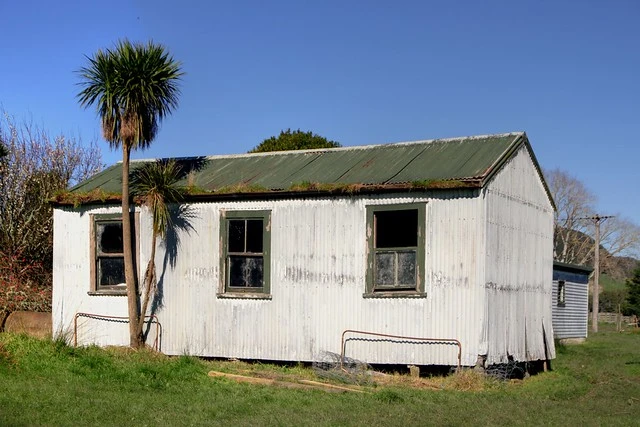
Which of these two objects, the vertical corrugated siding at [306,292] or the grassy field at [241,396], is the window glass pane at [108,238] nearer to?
the vertical corrugated siding at [306,292]

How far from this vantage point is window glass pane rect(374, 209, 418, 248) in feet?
60.1

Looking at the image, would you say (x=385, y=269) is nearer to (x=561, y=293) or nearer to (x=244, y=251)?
(x=244, y=251)

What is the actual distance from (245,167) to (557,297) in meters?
15.8

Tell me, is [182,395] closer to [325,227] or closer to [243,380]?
[243,380]

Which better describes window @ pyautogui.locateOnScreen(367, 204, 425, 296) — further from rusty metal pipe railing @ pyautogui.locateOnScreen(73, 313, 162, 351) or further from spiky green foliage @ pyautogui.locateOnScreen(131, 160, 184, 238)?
rusty metal pipe railing @ pyautogui.locateOnScreen(73, 313, 162, 351)

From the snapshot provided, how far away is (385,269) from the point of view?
17.3m

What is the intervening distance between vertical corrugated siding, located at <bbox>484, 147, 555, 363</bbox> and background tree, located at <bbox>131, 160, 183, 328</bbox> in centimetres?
677

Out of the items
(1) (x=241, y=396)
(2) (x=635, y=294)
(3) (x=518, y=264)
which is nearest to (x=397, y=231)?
(3) (x=518, y=264)

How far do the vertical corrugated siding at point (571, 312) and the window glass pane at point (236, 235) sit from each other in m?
16.2

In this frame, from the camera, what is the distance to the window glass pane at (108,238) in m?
20.3

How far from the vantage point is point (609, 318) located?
6044cm

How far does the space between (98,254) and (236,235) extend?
11.8 feet

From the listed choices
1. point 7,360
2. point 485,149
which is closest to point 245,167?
point 485,149

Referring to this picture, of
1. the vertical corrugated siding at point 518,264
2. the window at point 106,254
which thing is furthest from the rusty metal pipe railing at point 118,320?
the vertical corrugated siding at point 518,264
